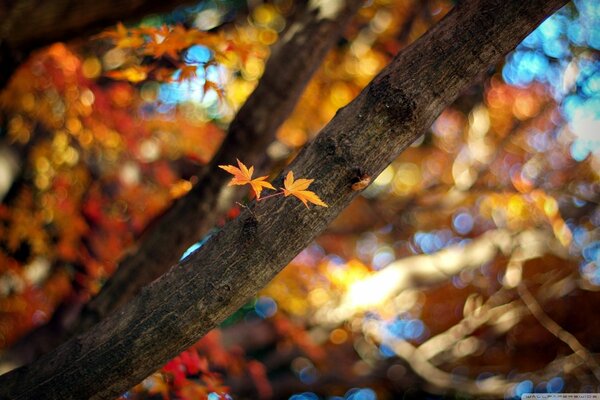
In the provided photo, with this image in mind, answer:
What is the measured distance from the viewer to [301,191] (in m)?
1.72

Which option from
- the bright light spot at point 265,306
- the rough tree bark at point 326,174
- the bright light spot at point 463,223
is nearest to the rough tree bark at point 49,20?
the rough tree bark at point 326,174

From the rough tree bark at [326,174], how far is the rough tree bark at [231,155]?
1218 millimetres

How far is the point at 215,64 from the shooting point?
2938 millimetres

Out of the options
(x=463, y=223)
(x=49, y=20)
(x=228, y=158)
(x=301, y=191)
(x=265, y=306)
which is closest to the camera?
(x=301, y=191)

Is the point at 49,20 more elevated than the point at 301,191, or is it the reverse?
the point at 49,20

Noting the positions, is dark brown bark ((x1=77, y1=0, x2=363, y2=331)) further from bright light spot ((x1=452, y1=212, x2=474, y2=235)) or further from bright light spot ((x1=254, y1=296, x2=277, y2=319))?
bright light spot ((x1=452, y1=212, x2=474, y2=235))

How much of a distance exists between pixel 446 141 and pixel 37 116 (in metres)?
6.78

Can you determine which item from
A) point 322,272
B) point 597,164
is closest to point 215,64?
point 322,272

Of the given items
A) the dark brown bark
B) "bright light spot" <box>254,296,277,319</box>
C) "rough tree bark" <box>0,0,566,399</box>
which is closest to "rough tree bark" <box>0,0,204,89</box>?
the dark brown bark

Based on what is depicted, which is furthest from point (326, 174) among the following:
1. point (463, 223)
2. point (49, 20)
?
point (463, 223)

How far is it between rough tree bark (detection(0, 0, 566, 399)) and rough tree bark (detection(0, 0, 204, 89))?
224 centimetres

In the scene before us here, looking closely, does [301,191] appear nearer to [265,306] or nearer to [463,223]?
[265,306]

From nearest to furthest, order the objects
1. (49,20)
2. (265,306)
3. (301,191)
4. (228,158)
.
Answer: (301,191) < (228,158) < (49,20) < (265,306)

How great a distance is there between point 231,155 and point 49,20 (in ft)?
5.00
